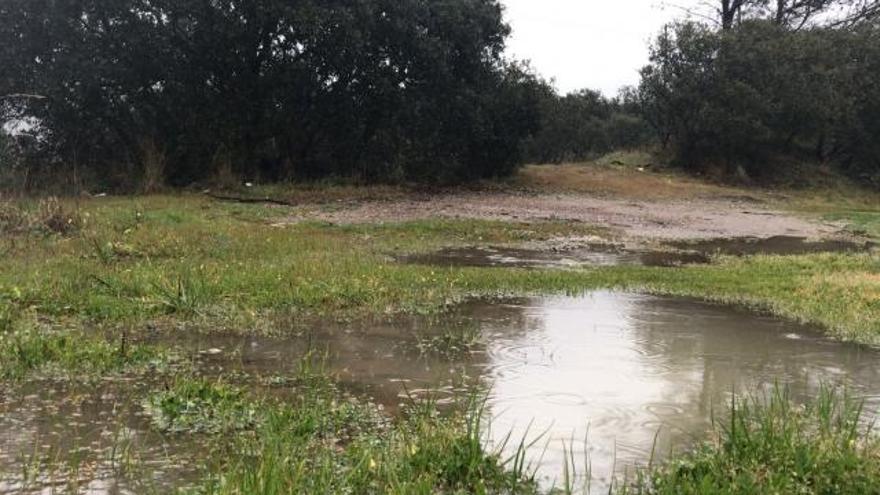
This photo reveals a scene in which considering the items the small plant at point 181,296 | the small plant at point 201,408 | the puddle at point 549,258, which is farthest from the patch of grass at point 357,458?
the puddle at point 549,258

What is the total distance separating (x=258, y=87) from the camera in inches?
921

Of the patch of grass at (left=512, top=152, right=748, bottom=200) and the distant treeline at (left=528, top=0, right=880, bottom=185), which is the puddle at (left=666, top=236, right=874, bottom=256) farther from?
the distant treeline at (left=528, top=0, right=880, bottom=185)

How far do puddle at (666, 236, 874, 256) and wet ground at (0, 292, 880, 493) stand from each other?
22.2 feet

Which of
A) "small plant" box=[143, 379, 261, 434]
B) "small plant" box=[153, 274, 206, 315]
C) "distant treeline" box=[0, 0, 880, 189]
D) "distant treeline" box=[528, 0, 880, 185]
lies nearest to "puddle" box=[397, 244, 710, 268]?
"small plant" box=[153, 274, 206, 315]

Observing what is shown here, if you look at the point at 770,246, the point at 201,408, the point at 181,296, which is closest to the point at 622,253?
the point at 770,246

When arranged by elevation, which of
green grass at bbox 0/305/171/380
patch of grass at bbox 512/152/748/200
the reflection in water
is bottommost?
the reflection in water

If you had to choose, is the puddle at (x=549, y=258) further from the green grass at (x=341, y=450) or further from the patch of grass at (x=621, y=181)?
the patch of grass at (x=621, y=181)

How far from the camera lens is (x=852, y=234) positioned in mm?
19094

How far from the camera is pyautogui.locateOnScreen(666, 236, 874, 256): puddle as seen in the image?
620 inches

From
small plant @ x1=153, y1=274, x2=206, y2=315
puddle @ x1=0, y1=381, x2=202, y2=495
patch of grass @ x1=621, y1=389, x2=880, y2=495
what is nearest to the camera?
patch of grass @ x1=621, y1=389, x2=880, y2=495

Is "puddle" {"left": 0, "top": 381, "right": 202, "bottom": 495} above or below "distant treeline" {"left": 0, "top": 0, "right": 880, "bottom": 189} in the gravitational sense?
below

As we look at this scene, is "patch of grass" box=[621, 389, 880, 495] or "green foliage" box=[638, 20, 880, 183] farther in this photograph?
"green foliage" box=[638, 20, 880, 183]

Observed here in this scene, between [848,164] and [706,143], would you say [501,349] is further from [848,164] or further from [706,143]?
[848,164]

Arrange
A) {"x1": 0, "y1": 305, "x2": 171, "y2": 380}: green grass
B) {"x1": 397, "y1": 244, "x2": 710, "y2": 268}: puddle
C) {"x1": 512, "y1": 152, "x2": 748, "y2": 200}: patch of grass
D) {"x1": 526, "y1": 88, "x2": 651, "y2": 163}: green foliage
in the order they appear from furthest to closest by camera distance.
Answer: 1. {"x1": 526, "y1": 88, "x2": 651, "y2": 163}: green foliage
2. {"x1": 512, "y1": 152, "x2": 748, "y2": 200}: patch of grass
3. {"x1": 397, "y1": 244, "x2": 710, "y2": 268}: puddle
4. {"x1": 0, "y1": 305, "x2": 171, "y2": 380}: green grass
